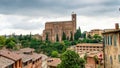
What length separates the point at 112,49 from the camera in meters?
30.3

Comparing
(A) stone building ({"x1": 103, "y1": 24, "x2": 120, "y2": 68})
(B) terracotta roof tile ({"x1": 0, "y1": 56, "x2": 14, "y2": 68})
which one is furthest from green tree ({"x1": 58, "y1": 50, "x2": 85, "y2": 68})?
(A) stone building ({"x1": 103, "y1": 24, "x2": 120, "y2": 68})

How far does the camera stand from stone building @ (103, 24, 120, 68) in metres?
28.1

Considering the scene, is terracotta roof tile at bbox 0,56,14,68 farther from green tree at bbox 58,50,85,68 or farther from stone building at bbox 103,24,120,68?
green tree at bbox 58,50,85,68

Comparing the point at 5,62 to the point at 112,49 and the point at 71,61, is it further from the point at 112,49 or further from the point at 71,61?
the point at 71,61

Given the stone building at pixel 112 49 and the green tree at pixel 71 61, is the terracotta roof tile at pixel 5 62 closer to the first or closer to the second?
the stone building at pixel 112 49

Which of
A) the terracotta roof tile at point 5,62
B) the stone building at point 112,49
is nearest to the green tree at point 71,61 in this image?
the terracotta roof tile at point 5,62

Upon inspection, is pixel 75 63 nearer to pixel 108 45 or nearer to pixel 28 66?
pixel 28 66

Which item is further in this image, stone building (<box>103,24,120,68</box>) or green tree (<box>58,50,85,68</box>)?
green tree (<box>58,50,85,68</box>)

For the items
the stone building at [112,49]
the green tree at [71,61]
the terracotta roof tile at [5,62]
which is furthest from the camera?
the green tree at [71,61]

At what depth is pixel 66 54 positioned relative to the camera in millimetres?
49750

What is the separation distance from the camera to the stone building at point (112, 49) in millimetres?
28062

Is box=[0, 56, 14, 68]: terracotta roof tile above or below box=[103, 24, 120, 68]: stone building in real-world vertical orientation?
below

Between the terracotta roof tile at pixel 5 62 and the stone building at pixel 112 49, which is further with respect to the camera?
the terracotta roof tile at pixel 5 62

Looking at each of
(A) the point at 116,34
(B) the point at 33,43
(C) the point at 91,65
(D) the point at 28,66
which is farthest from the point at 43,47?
(A) the point at 116,34
